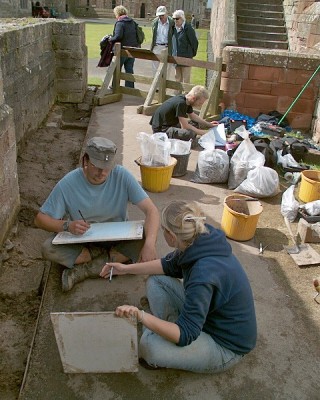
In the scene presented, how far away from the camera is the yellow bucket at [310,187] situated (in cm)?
484

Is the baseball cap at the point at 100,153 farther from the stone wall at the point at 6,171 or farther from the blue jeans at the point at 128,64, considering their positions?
the blue jeans at the point at 128,64

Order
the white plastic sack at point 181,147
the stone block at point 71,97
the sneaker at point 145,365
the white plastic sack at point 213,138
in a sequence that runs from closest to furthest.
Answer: the sneaker at point 145,365, the white plastic sack at point 181,147, the white plastic sack at point 213,138, the stone block at point 71,97

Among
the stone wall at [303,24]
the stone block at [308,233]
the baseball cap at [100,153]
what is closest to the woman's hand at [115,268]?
the baseball cap at [100,153]

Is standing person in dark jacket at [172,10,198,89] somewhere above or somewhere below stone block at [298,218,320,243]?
above

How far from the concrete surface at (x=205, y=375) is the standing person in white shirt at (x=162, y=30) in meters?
6.38

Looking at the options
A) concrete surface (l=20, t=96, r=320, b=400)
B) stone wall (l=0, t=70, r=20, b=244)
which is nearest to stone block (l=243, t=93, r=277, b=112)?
concrete surface (l=20, t=96, r=320, b=400)

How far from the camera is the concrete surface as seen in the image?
2.43 m

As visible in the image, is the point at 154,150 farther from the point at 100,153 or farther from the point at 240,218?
the point at 100,153

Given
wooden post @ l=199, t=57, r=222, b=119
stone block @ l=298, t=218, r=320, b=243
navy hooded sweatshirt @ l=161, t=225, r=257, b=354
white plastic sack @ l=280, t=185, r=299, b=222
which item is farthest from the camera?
wooden post @ l=199, t=57, r=222, b=119

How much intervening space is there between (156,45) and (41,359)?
7939 mm

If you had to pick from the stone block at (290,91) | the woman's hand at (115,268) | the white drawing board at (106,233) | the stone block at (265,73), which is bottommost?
the woman's hand at (115,268)

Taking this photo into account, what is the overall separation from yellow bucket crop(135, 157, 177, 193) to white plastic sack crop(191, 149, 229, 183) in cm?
44

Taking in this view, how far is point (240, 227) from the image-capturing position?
4.08 m

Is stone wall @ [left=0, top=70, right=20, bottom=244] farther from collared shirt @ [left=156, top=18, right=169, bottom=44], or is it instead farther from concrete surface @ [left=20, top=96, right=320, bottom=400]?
collared shirt @ [left=156, top=18, right=169, bottom=44]
